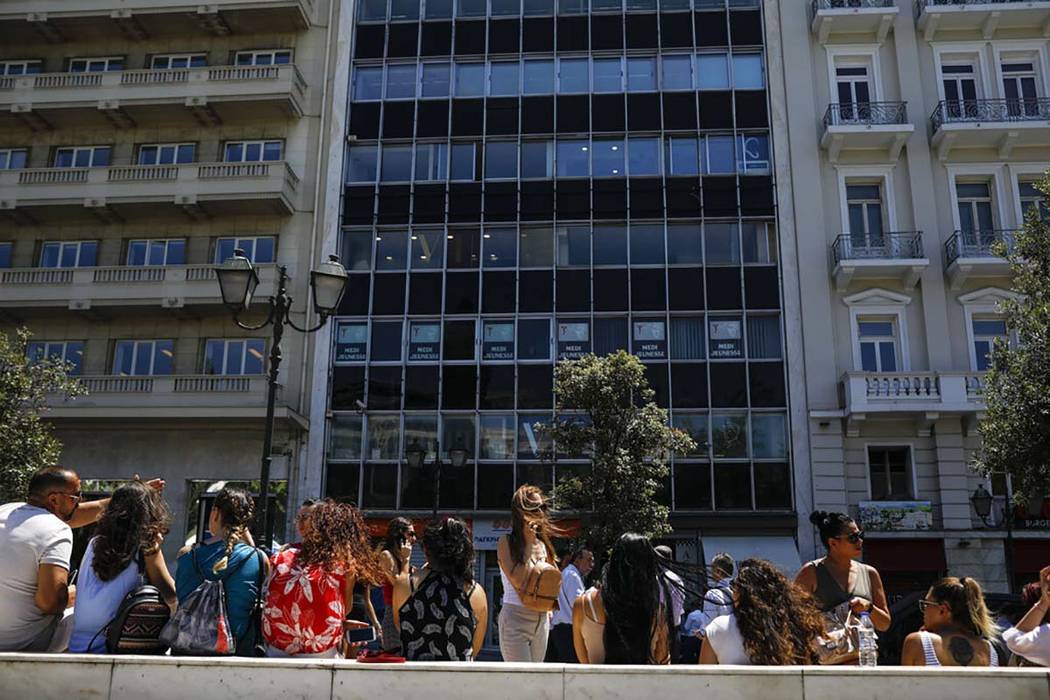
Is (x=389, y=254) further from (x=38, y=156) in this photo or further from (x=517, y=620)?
(x=517, y=620)

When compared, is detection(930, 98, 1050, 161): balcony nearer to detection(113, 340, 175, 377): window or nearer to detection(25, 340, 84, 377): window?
A: detection(113, 340, 175, 377): window

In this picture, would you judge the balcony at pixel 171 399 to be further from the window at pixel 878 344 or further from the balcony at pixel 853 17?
the balcony at pixel 853 17

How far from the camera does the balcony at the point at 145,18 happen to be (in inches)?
1093

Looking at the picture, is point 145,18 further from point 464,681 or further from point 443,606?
point 464,681

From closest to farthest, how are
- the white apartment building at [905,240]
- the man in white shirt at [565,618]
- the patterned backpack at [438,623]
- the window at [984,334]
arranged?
the patterned backpack at [438,623]
the man in white shirt at [565,618]
the white apartment building at [905,240]
the window at [984,334]

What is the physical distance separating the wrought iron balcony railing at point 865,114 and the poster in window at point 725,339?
274 inches

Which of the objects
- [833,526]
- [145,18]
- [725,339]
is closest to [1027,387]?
[725,339]

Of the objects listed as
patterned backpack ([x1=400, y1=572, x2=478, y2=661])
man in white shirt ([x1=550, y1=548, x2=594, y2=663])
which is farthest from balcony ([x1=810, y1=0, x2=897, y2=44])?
patterned backpack ([x1=400, y1=572, x2=478, y2=661])

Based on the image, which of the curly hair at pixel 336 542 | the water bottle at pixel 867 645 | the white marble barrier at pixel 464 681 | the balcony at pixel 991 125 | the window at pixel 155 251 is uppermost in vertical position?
the balcony at pixel 991 125

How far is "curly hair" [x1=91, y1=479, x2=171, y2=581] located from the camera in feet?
16.5

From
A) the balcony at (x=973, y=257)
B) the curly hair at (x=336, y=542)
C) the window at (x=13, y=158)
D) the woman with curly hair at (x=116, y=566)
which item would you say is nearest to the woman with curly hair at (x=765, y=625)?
the curly hair at (x=336, y=542)

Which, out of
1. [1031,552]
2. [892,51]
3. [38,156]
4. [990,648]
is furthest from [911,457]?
[38,156]

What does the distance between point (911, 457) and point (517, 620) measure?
20.9 meters

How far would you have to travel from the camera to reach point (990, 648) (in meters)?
5.51
